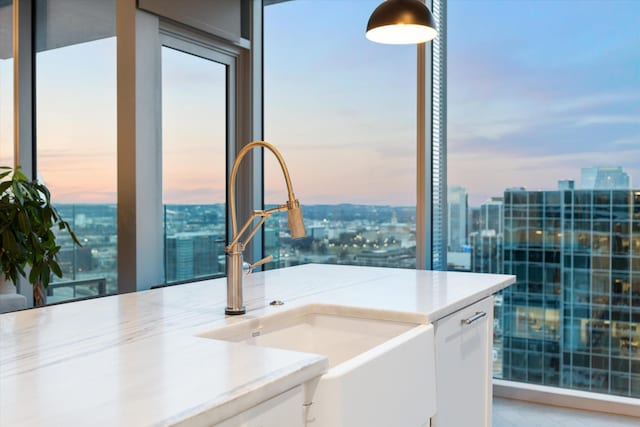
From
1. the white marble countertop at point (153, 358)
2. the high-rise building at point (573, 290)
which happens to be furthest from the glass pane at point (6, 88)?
the high-rise building at point (573, 290)

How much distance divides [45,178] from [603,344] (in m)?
3.47

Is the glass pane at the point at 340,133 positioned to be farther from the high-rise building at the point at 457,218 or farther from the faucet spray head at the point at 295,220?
the faucet spray head at the point at 295,220

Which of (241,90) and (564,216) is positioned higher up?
(241,90)

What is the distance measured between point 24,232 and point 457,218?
2362 millimetres

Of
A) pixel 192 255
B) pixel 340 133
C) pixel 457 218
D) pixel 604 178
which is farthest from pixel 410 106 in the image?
pixel 192 255

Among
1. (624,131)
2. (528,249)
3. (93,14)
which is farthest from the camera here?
(93,14)

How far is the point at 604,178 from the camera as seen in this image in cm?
314

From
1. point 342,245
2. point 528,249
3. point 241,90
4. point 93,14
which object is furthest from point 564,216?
point 93,14

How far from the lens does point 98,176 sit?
350 centimetres

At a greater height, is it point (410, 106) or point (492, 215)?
point (410, 106)

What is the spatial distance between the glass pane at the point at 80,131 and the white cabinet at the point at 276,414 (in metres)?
2.63

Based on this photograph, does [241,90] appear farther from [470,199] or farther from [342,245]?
[470,199]

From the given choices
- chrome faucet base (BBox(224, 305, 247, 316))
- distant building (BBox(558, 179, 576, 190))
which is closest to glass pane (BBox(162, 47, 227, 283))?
chrome faucet base (BBox(224, 305, 247, 316))

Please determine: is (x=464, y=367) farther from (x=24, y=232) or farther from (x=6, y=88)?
(x=6, y=88)
